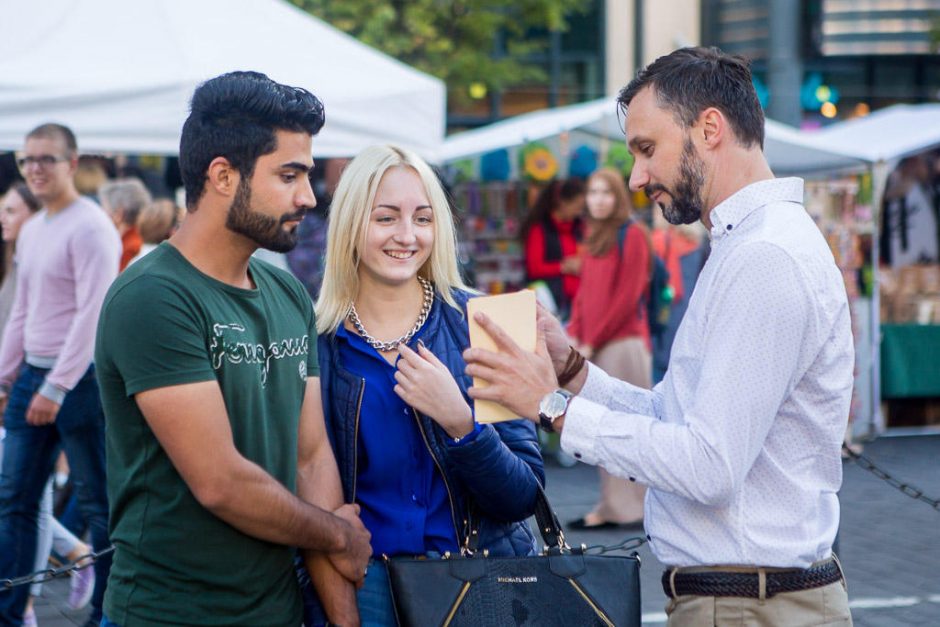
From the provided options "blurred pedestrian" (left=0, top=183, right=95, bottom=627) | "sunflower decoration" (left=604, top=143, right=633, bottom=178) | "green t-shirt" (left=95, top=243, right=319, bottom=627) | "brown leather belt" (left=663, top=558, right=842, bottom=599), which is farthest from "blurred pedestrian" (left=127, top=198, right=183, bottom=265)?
"sunflower decoration" (left=604, top=143, right=633, bottom=178)

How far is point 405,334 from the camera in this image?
3.19m

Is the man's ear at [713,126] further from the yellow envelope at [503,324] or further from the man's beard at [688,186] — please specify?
the yellow envelope at [503,324]

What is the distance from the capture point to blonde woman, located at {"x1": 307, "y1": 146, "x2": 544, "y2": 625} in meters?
2.91

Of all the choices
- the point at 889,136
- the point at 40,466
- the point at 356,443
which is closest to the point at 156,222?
the point at 40,466

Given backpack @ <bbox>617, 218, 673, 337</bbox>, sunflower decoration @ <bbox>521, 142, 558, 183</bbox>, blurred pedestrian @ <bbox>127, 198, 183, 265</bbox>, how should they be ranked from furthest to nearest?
sunflower decoration @ <bbox>521, 142, 558, 183</bbox>
backpack @ <bbox>617, 218, 673, 337</bbox>
blurred pedestrian @ <bbox>127, 198, 183, 265</bbox>

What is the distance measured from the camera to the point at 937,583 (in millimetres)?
6508

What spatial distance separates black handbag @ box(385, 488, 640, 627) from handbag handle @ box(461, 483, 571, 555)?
0.47 feet

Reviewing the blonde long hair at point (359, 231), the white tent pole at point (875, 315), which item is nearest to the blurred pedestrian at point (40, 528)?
the blonde long hair at point (359, 231)

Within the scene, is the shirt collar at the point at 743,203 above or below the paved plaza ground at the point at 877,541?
above

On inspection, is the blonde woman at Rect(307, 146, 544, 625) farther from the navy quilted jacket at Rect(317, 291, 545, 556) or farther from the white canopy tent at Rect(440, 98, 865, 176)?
the white canopy tent at Rect(440, 98, 865, 176)

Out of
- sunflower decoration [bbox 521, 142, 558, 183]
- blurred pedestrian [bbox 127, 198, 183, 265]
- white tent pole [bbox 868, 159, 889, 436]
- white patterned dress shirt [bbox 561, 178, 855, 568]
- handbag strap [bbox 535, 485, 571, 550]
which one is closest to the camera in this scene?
white patterned dress shirt [bbox 561, 178, 855, 568]

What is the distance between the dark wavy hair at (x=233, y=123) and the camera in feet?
8.45

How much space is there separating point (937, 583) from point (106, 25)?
537 centimetres

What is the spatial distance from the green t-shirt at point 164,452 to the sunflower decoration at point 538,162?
9.08 metres
